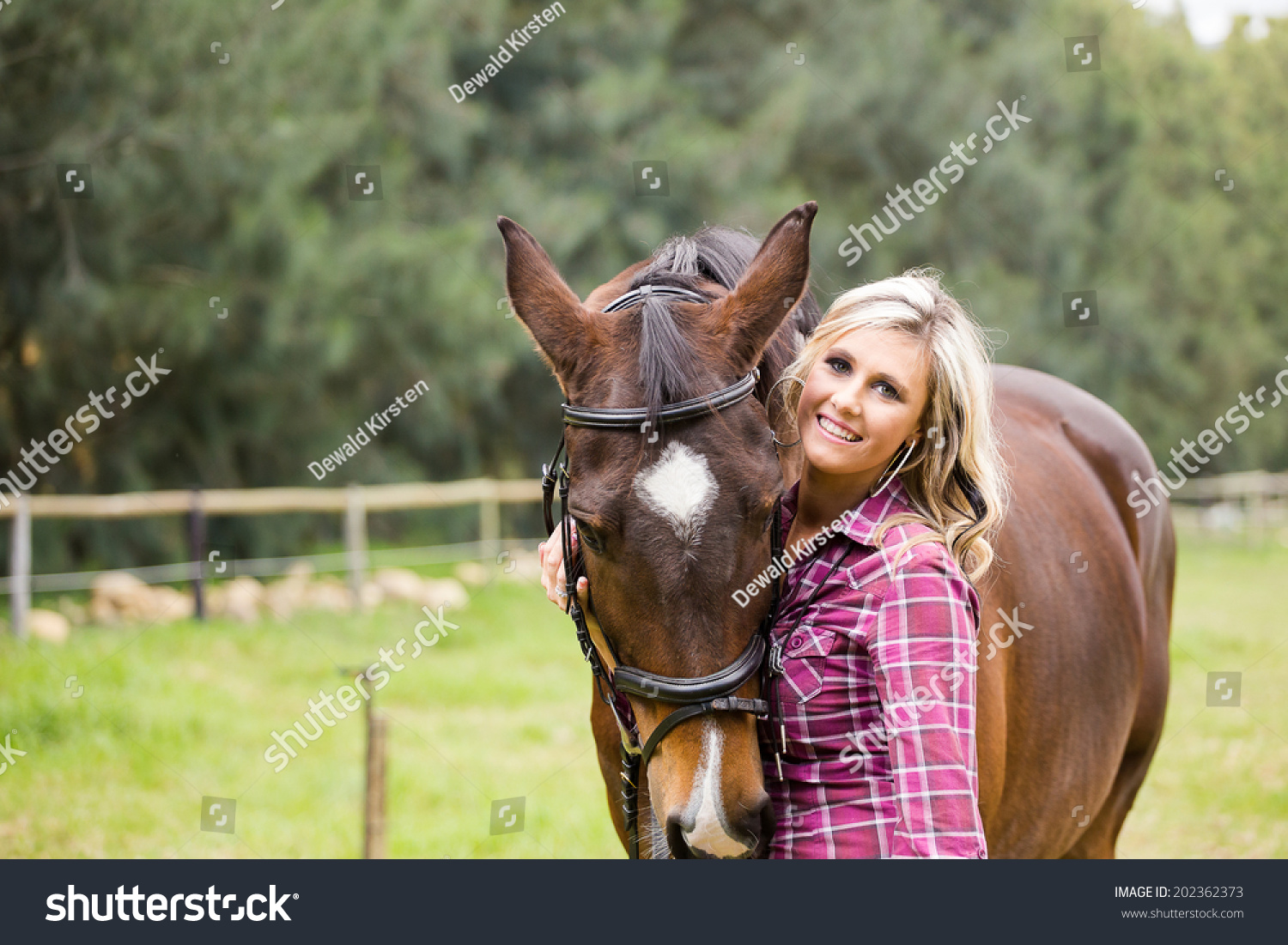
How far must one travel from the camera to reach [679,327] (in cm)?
194

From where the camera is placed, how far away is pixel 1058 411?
3799 millimetres

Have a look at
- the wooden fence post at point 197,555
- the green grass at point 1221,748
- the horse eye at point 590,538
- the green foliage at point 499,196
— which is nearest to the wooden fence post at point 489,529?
the green foliage at point 499,196

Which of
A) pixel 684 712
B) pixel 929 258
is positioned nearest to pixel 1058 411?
pixel 684 712

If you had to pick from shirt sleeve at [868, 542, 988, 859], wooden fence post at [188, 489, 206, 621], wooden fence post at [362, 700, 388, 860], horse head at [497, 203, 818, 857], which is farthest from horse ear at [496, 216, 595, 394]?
wooden fence post at [188, 489, 206, 621]

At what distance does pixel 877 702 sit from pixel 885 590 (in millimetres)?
198

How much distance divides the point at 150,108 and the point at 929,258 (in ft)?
49.2

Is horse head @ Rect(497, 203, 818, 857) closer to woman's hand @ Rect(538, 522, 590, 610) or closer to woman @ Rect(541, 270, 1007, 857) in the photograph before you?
woman @ Rect(541, 270, 1007, 857)

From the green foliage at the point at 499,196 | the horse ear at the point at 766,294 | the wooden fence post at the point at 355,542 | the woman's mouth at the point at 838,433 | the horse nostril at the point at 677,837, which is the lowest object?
the horse nostril at the point at 677,837

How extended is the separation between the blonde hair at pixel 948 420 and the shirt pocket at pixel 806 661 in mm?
231

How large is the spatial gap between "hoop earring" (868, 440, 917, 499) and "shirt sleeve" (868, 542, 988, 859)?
249mm

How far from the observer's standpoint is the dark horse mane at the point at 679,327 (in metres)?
1.82

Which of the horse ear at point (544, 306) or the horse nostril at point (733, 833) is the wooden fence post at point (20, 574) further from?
the horse nostril at point (733, 833)
